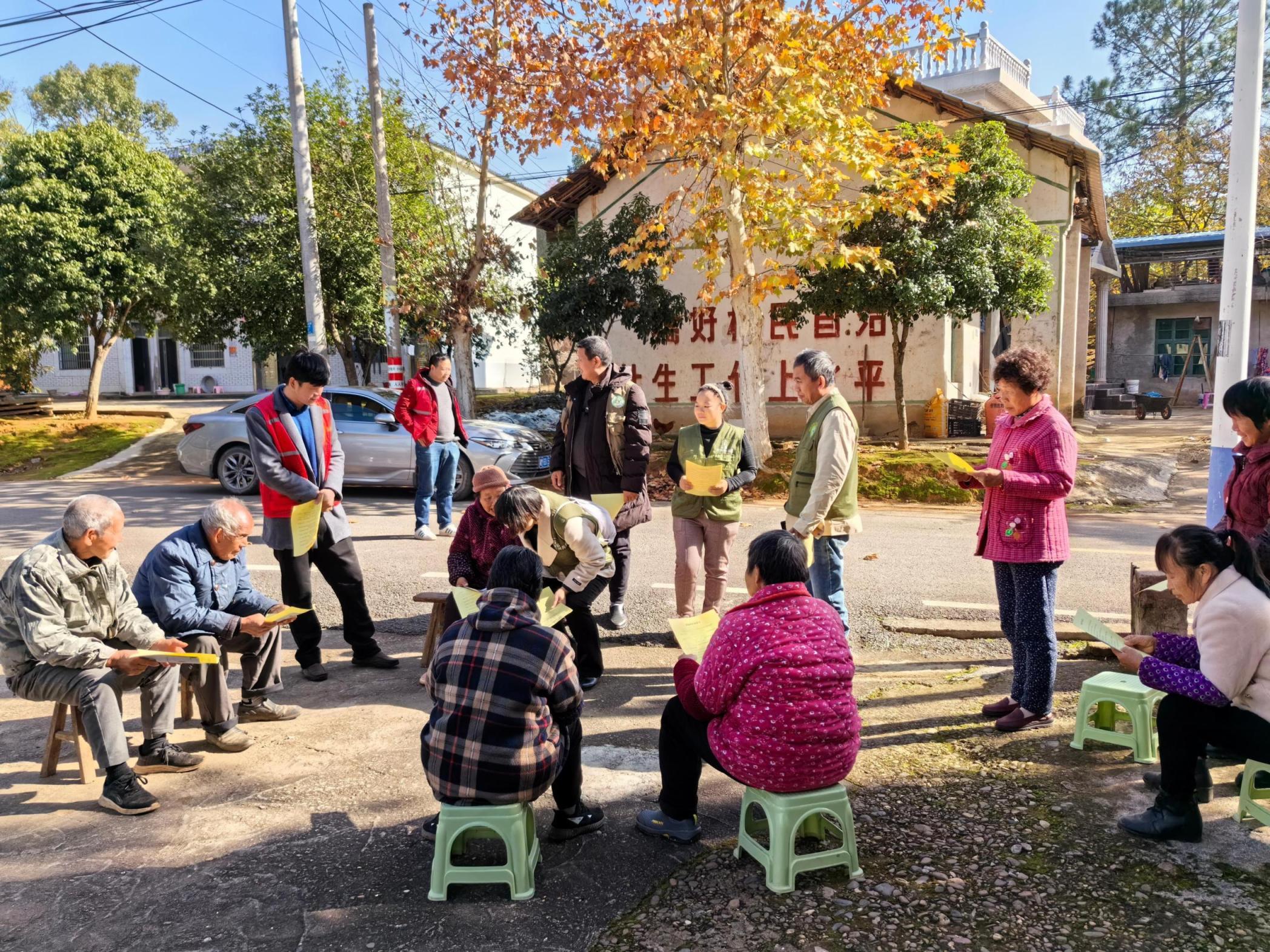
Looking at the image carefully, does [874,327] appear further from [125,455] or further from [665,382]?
[125,455]

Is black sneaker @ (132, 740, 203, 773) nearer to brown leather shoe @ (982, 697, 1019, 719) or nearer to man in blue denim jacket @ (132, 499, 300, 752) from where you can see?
man in blue denim jacket @ (132, 499, 300, 752)

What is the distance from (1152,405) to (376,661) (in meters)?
23.5

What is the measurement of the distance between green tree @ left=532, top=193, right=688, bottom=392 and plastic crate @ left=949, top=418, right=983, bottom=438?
5.42 metres

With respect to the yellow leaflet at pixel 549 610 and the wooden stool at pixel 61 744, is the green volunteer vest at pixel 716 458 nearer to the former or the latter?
the yellow leaflet at pixel 549 610

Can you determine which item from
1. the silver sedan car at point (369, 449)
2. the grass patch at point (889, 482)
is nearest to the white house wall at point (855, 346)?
the grass patch at point (889, 482)

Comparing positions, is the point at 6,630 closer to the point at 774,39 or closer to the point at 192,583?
the point at 192,583

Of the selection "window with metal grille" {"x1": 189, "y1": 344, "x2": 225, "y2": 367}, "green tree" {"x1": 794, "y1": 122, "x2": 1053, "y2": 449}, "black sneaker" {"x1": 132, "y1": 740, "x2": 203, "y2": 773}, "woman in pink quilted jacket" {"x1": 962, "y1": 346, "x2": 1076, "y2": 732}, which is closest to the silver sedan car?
"green tree" {"x1": 794, "y1": 122, "x2": 1053, "y2": 449}

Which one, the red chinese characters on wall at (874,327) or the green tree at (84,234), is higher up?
the green tree at (84,234)

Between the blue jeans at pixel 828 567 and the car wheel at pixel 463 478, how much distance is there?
23.5 ft

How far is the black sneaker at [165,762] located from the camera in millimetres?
4332

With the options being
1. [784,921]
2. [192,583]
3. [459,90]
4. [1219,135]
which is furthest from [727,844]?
[1219,135]

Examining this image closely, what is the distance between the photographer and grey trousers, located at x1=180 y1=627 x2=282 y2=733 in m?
4.51

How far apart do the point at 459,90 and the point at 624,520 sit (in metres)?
9.77

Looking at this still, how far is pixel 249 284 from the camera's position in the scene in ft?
51.8
